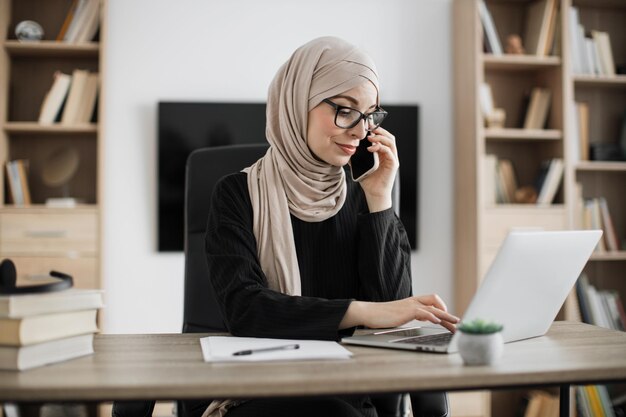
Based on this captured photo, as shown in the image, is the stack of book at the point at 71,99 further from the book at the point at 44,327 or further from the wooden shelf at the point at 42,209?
the book at the point at 44,327

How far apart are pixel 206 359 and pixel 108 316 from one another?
2548 mm

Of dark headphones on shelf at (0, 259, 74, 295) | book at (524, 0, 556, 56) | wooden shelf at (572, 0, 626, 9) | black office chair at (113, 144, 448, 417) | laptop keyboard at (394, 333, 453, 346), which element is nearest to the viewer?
dark headphones on shelf at (0, 259, 74, 295)

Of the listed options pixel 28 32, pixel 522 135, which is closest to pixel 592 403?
pixel 522 135

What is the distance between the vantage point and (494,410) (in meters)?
3.49

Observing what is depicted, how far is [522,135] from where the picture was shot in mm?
3387

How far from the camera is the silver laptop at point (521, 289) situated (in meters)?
1.06

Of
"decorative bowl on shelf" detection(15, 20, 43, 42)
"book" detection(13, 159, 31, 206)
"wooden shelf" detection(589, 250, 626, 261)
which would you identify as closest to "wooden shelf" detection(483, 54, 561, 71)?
"wooden shelf" detection(589, 250, 626, 261)

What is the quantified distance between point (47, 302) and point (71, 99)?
251 centimetres

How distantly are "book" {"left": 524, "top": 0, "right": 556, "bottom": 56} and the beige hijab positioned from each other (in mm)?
2181

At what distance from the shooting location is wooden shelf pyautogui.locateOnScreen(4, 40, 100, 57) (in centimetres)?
320

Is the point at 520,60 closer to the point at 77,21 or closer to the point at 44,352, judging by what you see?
the point at 77,21

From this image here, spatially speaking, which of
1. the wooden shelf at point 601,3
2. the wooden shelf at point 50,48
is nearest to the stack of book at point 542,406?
the wooden shelf at point 601,3

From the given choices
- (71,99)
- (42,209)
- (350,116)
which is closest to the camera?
(350,116)

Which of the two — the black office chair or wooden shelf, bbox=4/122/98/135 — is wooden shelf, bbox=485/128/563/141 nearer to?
the black office chair
